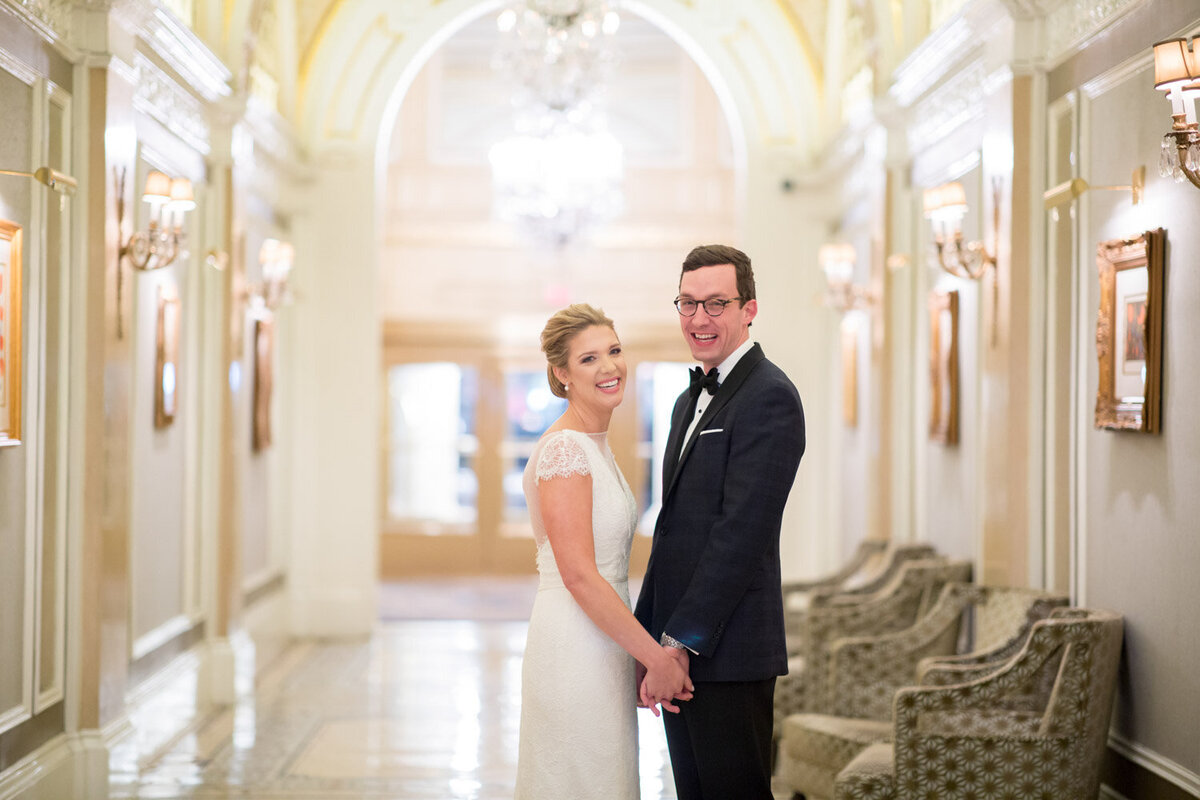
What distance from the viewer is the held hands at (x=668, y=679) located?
8.66ft

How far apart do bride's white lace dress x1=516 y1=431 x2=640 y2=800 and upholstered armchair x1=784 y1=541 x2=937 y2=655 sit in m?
3.09

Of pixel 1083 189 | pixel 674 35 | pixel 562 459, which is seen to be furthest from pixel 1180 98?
pixel 674 35

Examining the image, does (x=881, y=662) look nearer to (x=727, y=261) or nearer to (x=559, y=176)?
(x=727, y=261)

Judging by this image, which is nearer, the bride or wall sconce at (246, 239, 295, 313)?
the bride

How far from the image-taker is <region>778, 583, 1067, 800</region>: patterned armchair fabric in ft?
15.2

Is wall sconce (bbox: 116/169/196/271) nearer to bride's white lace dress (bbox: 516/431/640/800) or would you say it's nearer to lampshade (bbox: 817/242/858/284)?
bride's white lace dress (bbox: 516/431/640/800)

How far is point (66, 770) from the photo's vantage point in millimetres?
4730

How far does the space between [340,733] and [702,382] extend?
4.08 meters

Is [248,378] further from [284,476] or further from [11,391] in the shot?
[11,391]

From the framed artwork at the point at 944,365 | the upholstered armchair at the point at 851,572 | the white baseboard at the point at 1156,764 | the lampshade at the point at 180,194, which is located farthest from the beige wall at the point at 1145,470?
the lampshade at the point at 180,194

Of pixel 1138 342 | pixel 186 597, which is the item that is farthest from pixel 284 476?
pixel 1138 342

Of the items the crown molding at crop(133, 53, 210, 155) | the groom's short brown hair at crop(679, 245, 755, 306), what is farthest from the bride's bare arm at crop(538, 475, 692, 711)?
the crown molding at crop(133, 53, 210, 155)

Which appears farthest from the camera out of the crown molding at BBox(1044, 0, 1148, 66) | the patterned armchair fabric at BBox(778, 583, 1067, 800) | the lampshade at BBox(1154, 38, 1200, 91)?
the patterned armchair fabric at BBox(778, 583, 1067, 800)

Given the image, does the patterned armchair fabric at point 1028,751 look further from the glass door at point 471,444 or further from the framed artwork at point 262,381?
the glass door at point 471,444
